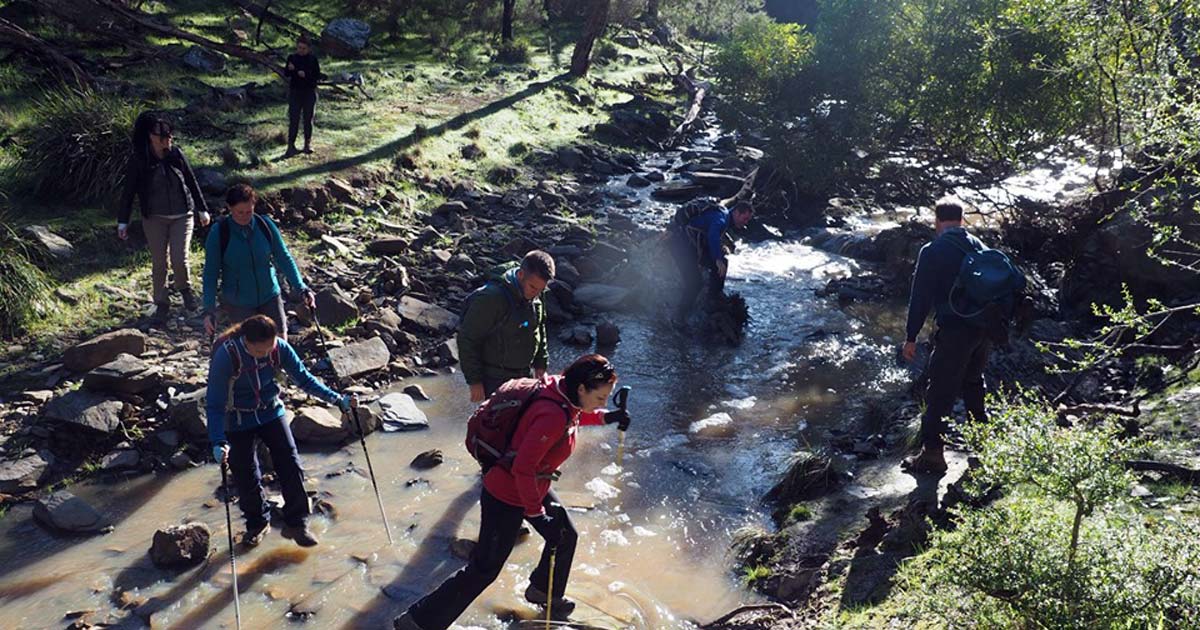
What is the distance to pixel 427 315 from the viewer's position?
1070cm

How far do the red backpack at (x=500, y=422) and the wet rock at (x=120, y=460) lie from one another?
13.5 feet

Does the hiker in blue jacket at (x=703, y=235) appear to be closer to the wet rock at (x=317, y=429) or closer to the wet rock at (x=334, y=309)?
the wet rock at (x=334, y=309)

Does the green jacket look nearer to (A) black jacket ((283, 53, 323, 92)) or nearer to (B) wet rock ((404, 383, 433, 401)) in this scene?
(B) wet rock ((404, 383, 433, 401))

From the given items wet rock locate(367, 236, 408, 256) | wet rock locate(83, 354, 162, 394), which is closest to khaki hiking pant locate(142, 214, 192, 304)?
wet rock locate(83, 354, 162, 394)

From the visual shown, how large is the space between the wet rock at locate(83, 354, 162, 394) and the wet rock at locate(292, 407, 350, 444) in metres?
1.41

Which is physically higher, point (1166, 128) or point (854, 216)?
point (1166, 128)

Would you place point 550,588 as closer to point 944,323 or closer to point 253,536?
point 253,536

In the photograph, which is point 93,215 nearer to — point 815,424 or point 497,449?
point 497,449

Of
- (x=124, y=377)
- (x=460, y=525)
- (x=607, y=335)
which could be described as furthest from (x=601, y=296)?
(x=124, y=377)

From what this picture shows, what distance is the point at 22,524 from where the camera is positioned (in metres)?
6.24

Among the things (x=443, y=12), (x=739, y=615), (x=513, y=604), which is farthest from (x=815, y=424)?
(x=443, y=12)

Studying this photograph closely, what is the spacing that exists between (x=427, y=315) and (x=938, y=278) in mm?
6459

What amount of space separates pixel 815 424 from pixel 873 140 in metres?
10.8

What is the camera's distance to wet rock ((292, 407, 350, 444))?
25.4ft
